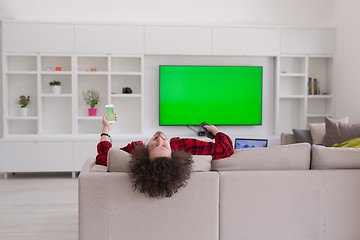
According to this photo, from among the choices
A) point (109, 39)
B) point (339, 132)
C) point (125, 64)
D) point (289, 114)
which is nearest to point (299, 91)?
point (289, 114)

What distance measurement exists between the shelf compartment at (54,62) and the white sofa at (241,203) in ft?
11.2

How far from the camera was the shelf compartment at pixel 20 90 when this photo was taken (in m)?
5.55

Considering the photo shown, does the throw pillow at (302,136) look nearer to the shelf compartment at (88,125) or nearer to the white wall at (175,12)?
the white wall at (175,12)

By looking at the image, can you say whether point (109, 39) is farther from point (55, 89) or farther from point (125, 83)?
point (55, 89)

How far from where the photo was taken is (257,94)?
18.7 ft

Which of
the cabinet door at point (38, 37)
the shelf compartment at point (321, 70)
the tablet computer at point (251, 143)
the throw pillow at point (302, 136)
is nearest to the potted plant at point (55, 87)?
the cabinet door at point (38, 37)

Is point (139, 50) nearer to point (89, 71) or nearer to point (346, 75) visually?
point (89, 71)

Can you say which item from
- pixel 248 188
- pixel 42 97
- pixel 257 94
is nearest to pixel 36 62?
pixel 42 97

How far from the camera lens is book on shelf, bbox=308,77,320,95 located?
5.76 m

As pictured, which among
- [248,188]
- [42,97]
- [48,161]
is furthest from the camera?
[42,97]

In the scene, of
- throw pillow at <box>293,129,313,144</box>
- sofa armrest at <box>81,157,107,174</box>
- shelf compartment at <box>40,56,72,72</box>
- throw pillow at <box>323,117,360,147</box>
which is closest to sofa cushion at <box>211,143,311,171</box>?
sofa armrest at <box>81,157,107,174</box>

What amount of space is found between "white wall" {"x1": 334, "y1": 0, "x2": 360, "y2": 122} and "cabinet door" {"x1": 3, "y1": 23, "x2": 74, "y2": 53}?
3.68 m

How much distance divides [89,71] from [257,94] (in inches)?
92.9

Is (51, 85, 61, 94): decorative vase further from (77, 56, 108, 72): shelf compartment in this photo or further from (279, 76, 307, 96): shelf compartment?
(279, 76, 307, 96): shelf compartment
